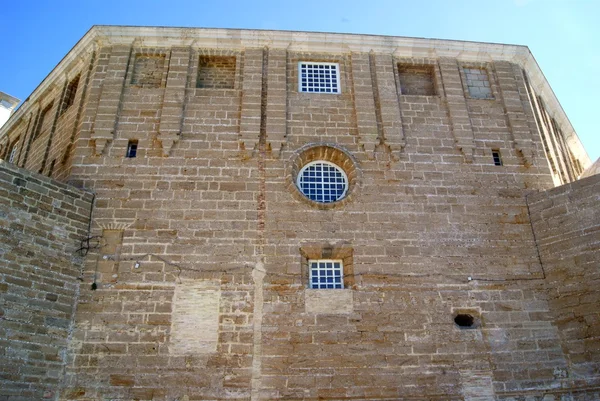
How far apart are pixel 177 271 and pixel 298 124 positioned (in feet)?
14.0

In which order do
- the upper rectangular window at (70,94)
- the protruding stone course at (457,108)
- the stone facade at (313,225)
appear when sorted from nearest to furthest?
1. the stone facade at (313,225)
2. the protruding stone course at (457,108)
3. the upper rectangular window at (70,94)

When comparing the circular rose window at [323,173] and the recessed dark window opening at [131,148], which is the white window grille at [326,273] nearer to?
the circular rose window at [323,173]

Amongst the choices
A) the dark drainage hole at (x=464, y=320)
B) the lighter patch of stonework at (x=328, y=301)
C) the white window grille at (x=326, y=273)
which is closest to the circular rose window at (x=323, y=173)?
the white window grille at (x=326, y=273)

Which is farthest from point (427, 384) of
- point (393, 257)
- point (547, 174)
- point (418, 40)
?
point (418, 40)

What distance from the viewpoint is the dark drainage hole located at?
33.0 ft

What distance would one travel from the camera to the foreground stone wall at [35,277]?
8.52 m

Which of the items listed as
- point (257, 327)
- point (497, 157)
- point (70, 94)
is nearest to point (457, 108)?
point (497, 157)

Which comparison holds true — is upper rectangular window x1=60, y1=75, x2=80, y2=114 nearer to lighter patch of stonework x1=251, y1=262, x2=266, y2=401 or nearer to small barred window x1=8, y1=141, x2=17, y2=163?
small barred window x1=8, y1=141, x2=17, y2=163

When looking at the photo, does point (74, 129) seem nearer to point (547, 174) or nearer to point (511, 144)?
point (511, 144)

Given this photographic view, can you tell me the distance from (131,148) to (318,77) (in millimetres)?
4713

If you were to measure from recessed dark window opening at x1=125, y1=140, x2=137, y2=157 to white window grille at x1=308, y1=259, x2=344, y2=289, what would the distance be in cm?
449

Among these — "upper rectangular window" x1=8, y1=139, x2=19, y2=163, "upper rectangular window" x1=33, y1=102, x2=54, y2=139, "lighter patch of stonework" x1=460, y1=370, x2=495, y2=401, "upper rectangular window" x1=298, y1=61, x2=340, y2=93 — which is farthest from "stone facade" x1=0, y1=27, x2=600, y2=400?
"upper rectangular window" x1=8, y1=139, x2=19, y2=163

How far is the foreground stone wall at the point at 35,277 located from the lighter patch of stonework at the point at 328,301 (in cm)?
436

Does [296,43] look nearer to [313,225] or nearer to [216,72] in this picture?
[216,72]
